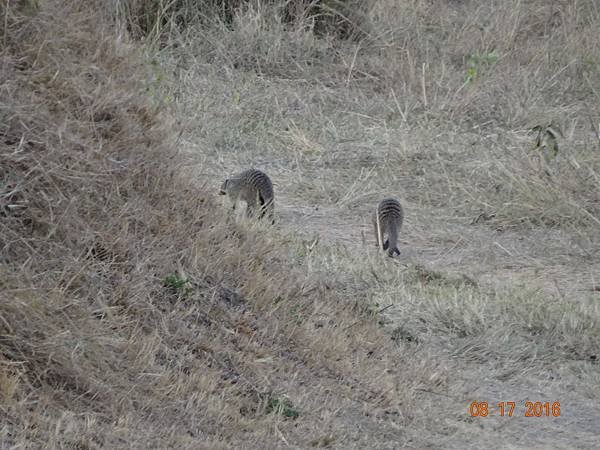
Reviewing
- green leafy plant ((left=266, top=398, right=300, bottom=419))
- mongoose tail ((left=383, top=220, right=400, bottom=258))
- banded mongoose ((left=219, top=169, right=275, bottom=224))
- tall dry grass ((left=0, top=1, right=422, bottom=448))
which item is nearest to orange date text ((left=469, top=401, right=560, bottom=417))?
tall dry grass ((left=0, top=1, right=422, bottom=448))

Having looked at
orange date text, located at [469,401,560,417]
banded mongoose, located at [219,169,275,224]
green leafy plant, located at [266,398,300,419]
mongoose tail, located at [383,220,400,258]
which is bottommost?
mongoose tail, located at [383,220,400,258]

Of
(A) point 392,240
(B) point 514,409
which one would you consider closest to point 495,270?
(A) point 392,240

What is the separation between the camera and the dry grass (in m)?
4.54

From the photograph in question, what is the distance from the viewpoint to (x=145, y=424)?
434cm

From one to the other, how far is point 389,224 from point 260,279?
2.59 m

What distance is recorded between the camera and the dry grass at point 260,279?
179 inches

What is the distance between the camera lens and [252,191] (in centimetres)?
822

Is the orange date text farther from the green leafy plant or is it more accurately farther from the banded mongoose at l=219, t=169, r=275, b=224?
the banded mongoose at l=219, t=169, r=275, b=224

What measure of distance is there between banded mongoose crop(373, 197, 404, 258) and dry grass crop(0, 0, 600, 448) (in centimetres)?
16

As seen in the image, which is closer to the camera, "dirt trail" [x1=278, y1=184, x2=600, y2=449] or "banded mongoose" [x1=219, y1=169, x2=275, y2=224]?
"dirt trail" [x1=278, y1=184, x2=600, y2=449]

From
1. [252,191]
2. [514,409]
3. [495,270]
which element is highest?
[514,409]

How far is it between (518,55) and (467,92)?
1.47 m

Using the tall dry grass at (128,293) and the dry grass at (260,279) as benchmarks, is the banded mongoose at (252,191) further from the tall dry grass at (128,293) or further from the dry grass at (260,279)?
the tall dry grass at (128,293)

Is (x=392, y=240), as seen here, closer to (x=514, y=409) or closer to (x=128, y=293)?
(x=514, y=409)
